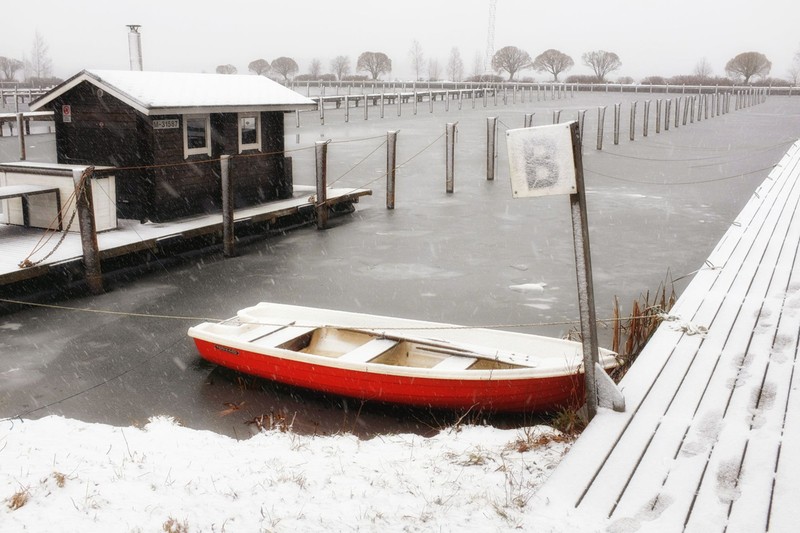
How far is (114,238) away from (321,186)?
14.3 feet

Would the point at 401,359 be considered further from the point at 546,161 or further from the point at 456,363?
the point at 546,161

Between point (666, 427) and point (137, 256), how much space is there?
9.28m

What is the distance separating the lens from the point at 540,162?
464 cm

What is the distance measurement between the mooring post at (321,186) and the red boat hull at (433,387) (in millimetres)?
7701

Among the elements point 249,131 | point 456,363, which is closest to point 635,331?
point 456,363

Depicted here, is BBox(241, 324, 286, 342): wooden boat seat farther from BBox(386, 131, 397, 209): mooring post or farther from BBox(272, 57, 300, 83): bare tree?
BBox(272, 57, 300, 83): bare tree

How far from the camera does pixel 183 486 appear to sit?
15.3 ft

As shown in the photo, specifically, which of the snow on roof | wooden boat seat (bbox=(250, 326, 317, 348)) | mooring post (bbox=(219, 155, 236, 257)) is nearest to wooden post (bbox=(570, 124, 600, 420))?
wooden boat seat (bbox=(250, 326, 317, 348))

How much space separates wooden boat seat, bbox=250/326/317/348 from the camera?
7.53 metres

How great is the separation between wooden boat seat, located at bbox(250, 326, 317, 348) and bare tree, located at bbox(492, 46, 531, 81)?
12851 centimetres

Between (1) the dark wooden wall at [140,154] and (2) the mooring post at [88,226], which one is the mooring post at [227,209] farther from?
(2) the mooring post at [88,226]

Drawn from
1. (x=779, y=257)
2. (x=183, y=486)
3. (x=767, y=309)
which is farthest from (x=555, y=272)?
(x=183, y=486)

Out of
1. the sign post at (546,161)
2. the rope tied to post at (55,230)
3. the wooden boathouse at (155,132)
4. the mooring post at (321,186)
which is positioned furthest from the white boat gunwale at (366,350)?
the mooring post at (321,186)

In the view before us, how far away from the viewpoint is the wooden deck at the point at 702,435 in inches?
154
